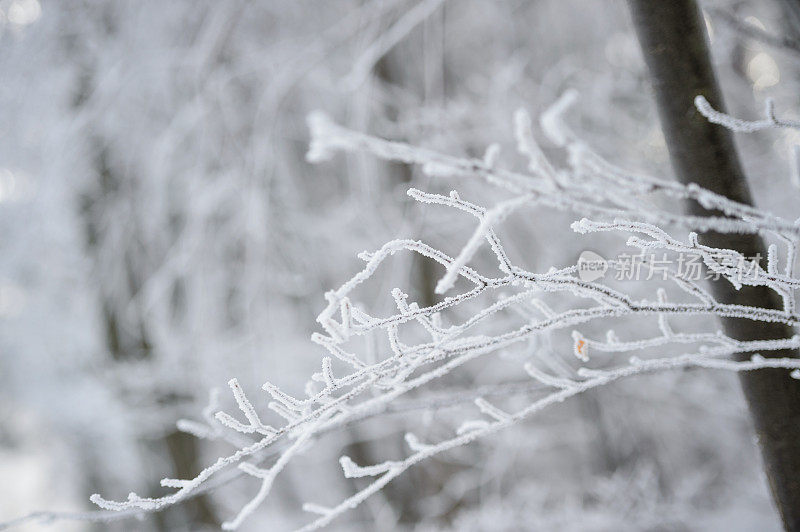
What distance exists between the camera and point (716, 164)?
4.24 feet

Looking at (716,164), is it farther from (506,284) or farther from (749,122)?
(506,284)

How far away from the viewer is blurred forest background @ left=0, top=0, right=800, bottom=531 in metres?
2.91

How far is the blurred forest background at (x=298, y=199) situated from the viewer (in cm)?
291

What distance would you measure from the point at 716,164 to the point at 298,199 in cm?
451

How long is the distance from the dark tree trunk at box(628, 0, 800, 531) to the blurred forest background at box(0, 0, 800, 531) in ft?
3.77

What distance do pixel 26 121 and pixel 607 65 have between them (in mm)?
5184

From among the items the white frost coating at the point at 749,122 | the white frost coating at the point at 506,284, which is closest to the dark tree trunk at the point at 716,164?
the white frost coating at the point at 506,284

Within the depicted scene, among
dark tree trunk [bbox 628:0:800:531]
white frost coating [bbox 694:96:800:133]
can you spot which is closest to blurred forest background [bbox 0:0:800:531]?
dark tree trunk [bbox 628:0:800:531]

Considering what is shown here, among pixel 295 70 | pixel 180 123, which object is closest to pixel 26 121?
pixel 180 123

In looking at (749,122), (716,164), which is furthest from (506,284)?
(716,164)

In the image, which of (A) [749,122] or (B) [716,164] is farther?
(B) [716,164]

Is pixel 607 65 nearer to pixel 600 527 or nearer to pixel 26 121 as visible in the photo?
pixel 600 527

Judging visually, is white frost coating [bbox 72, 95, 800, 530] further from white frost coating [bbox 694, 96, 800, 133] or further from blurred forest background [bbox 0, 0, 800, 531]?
blurred forest background [bbox 0, 0, 800, 531]

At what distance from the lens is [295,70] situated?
2480 mm
